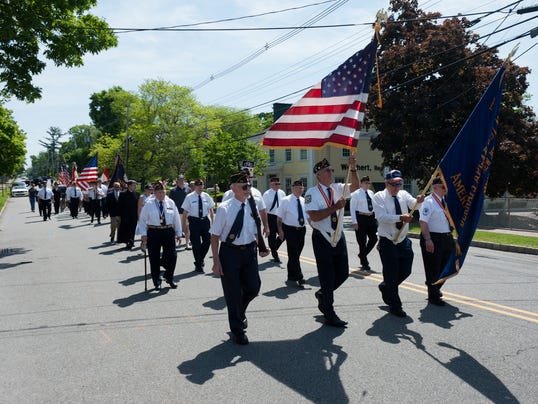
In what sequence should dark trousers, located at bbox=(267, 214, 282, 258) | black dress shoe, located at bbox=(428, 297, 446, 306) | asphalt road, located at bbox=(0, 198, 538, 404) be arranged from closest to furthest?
1. asphalt road, located at bbox=(0, 198, 538, 404)
2. black dress shoe, located at bbox=(428, 297, 446, 306)
3. dark trousers, located at bbox=(267, 214, 282, 258)

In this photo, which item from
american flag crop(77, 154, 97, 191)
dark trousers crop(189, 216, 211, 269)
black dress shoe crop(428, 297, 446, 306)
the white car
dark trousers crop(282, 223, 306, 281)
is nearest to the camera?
black dress shoe crop(428, 297, 446, 306)

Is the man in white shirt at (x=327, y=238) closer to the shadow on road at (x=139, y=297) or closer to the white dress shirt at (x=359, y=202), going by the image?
the shadow on road at (x=139, y=297)

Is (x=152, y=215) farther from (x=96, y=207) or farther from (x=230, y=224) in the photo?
(x=96, y=207)

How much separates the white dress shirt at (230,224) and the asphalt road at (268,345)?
1158 mm

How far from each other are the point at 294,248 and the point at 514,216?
15868 millimetres

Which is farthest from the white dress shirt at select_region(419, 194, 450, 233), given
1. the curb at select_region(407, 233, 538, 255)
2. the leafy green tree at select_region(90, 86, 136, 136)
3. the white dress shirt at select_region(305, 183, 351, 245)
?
the leafy green tree at select_region(90, 86, 136, 136)

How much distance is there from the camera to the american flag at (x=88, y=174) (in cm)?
2472

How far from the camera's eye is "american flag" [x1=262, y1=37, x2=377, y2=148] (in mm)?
6617

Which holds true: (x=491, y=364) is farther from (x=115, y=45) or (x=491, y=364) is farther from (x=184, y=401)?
(x=115, y=45)

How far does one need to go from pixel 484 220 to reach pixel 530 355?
19.6 meters

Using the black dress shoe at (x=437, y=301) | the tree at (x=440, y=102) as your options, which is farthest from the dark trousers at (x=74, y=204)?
the black dress shoe at (x=437, y=301)

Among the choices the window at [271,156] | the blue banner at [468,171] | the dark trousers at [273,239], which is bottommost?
the dark trousers at [273,239]

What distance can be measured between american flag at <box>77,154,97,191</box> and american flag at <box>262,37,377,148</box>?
19823 millimetres

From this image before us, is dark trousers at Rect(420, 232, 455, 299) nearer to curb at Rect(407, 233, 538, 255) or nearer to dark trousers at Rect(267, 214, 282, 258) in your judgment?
dark trousers at Rect(267, 214, 282, 258)
